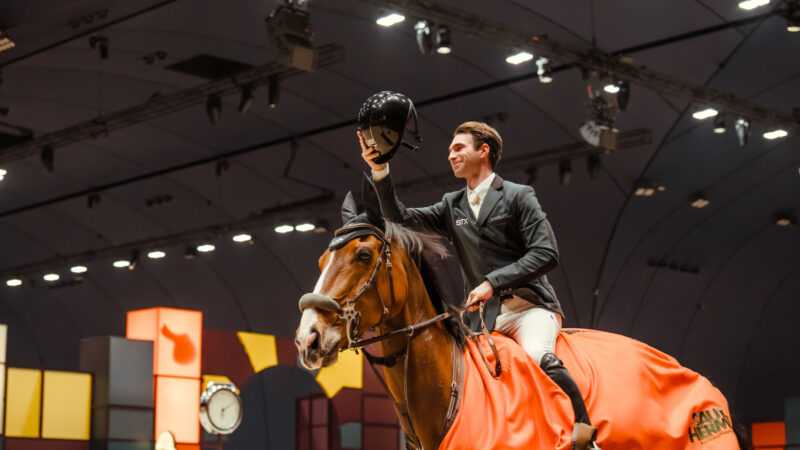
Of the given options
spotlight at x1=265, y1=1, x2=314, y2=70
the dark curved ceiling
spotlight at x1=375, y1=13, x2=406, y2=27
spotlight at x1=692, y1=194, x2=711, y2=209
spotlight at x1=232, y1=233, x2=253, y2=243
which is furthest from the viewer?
spotlight at x1=232, y1=233, x2=253, y2=243

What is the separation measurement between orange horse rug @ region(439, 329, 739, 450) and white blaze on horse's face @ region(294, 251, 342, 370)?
0.62 meters

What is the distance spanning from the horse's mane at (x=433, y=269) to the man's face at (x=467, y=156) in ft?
1.11

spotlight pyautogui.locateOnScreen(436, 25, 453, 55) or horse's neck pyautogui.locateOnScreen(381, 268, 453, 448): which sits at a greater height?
spotlight pyautogui.locateOnScreen(436, 25, 453, 55)

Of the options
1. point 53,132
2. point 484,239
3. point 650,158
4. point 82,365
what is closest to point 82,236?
point 53,132

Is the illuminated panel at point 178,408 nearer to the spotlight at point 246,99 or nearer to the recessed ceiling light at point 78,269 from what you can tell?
the spotlight at point 246,99

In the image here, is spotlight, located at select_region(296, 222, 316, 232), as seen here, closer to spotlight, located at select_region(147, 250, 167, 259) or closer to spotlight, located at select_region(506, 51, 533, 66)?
spotlight, located at select_region(147, 250, 167, 259)

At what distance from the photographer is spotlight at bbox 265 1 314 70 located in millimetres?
11625

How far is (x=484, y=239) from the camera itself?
4598 millimetres

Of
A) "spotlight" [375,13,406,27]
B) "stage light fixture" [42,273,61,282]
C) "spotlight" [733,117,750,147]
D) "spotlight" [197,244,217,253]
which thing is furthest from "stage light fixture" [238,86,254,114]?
"stage light fixture" [42,273,61,282]

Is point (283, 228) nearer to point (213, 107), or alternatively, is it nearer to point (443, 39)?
point (213, 107)

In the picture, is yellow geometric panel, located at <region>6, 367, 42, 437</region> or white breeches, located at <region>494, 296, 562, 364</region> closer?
white breeches, located at <region>494, 296, 562, 364</region>

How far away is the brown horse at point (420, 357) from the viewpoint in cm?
405

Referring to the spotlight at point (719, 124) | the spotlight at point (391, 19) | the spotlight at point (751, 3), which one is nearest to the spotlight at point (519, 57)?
the spotlight at point (391, 19)

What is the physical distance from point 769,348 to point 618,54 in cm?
1027
